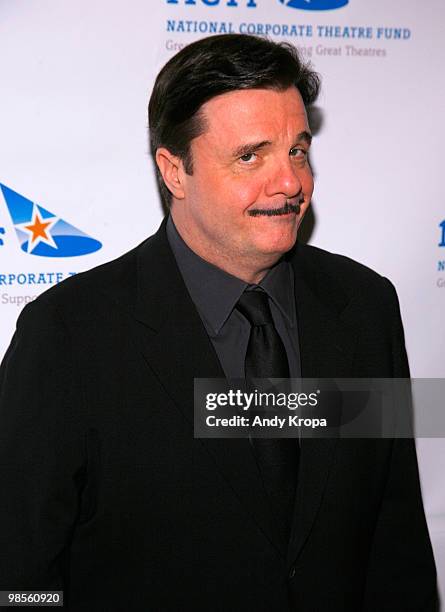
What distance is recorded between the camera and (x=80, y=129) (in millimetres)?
1834

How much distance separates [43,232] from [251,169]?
25.9 inches

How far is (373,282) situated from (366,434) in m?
0.32

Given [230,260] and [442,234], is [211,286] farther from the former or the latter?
[442,234]

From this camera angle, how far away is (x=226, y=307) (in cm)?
149

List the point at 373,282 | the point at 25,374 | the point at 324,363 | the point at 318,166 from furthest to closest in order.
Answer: the point at 318,166, the point at 373,282, the point at 324,363, the point at 25,374

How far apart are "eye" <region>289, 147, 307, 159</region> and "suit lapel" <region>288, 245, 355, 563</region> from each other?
10.0 inches

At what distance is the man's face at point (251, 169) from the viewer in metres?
1.40

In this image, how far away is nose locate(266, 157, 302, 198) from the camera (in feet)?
4.63

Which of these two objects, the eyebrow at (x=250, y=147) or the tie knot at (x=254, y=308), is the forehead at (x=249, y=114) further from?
the tie knot at (x=254, y=308)

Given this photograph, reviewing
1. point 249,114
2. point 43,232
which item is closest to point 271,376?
point 249,114

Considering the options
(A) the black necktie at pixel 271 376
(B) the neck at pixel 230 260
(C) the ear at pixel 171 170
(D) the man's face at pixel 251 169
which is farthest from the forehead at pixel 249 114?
(A) the black necktie at pixel 271 376

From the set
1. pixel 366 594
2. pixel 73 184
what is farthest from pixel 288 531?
pixel 73 184

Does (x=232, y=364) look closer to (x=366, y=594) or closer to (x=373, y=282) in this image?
(x=373, y=282)

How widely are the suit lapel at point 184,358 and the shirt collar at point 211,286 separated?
1.1 inches
